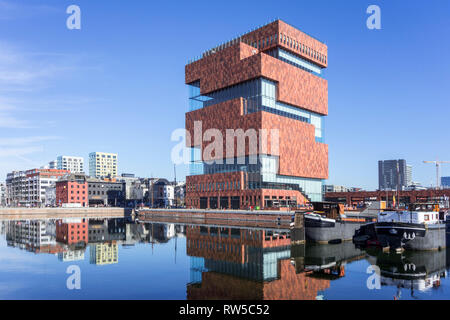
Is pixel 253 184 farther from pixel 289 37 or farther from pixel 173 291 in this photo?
pixel 173 291

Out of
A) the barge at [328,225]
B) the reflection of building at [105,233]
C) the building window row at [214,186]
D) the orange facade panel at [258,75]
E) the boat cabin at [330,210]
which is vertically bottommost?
the reflection of building at [105,233]

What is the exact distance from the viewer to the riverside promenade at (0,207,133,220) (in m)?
150

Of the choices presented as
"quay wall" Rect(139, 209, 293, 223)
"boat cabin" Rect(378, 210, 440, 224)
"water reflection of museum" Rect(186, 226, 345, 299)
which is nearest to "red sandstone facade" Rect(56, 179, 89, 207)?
"quay wall" Rect(139, 209, 293, 223)

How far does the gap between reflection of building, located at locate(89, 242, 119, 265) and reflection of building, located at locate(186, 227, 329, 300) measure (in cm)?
962

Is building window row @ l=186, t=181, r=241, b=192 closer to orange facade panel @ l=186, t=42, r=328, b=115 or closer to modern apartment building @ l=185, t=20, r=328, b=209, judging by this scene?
modern apartment building @ l=185, t=20, r=328, b=209

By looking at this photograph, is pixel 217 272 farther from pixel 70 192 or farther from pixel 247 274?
pixel 70 192

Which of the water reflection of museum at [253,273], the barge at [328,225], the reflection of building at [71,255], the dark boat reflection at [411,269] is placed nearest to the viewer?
the water reflection of museum at [253,273]

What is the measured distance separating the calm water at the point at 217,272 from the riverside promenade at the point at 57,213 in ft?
318

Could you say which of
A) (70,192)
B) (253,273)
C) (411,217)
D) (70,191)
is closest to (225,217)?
(411,217)

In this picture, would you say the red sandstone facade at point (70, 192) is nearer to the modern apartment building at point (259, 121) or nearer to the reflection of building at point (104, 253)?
the modern apartment building at point (259, 121)

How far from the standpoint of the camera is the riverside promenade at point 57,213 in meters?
150

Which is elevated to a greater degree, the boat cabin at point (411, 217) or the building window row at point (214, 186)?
the building window row at point (214, 186)

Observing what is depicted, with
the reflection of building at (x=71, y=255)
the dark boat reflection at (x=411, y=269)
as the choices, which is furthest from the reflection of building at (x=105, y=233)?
the dark boat reflection at (x=411, y=269)

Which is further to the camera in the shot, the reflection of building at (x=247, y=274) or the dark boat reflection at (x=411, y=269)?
the dark boat reflection at (x=411, y=269)
